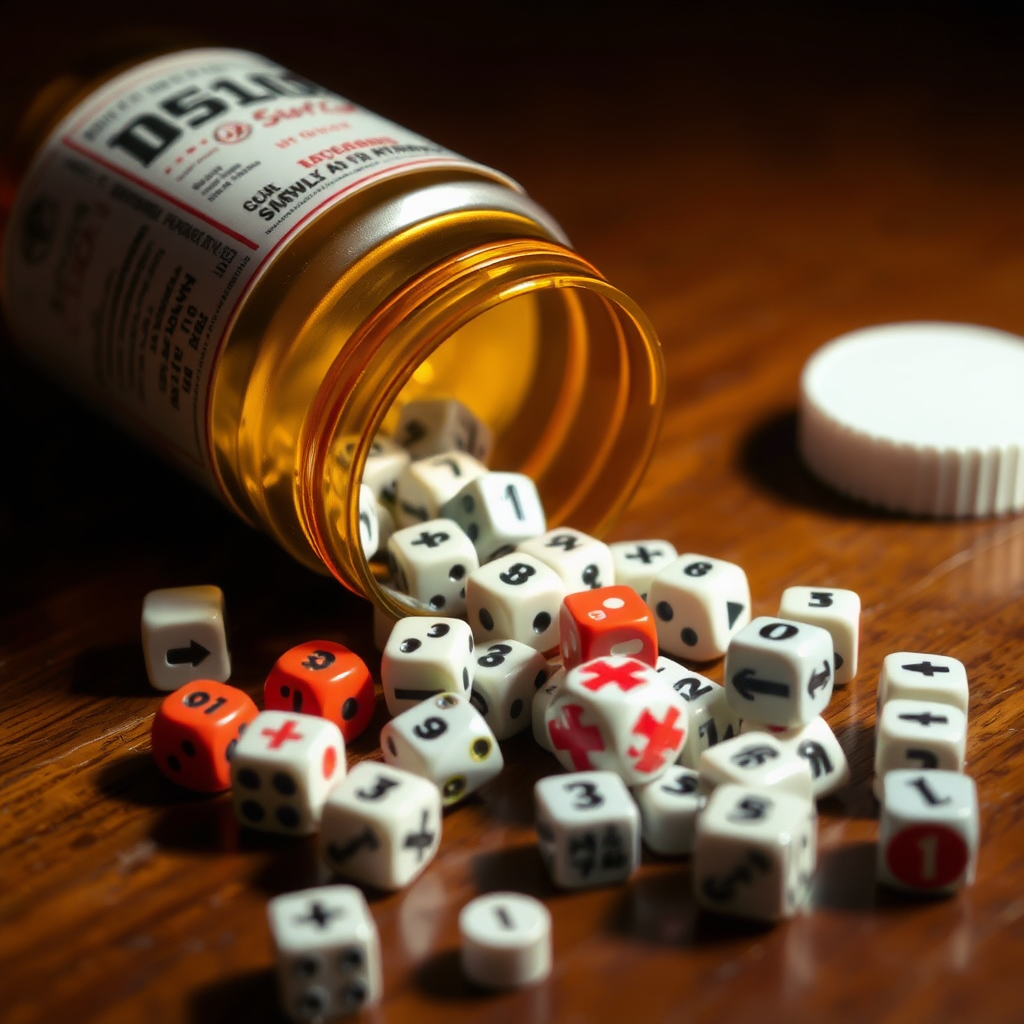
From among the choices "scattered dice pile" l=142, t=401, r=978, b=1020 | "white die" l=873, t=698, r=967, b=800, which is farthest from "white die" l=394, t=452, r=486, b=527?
"white die" l=873, t=698, r=967, b=800

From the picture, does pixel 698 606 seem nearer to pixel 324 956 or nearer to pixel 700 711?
pixel 700 711

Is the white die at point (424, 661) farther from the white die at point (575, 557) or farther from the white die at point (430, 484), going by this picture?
the white die at point (430, 484)

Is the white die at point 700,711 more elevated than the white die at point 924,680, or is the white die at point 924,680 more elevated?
the white die at point 924,680

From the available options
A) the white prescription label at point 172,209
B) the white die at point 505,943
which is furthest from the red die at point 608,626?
the white prescription label at point 172,209

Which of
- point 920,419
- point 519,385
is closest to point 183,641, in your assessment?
point 519,385

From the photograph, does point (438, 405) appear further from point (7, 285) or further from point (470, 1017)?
point (470, 1017)

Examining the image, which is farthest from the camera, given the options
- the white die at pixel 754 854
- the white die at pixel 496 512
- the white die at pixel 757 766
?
the white die at pixel 496 512

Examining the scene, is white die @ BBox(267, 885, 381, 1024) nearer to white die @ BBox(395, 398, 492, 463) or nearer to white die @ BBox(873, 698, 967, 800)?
white die @ BBox(873, 698, 967, 800)
